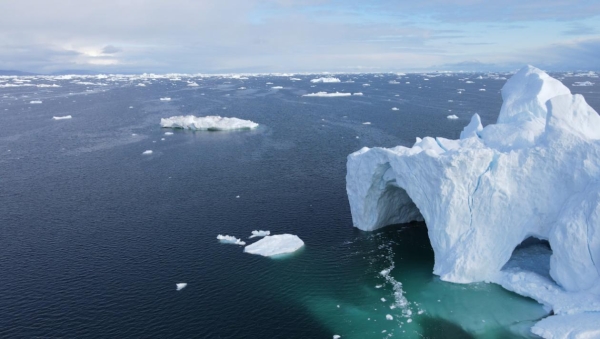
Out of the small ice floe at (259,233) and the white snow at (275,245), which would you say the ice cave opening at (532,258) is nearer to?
the white snow at (275,245)

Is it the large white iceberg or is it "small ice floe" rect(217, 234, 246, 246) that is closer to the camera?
the large white iceberg

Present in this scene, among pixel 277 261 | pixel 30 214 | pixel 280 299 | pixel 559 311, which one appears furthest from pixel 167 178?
pixel 559 311

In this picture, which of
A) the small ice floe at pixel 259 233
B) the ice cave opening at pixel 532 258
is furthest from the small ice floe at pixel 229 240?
the ice cave opening at pixel 532 258

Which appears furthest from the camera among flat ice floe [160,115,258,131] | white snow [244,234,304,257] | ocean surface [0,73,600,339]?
flat ice floe [160,115,258,131]

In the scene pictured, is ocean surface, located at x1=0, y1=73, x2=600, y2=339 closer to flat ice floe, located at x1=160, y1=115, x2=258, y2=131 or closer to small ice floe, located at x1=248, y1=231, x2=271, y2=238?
small ice floe, located at x1=248, y1=231, x2=271, y2=238

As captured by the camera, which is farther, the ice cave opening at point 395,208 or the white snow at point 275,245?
the ice cave opening at point 395,208

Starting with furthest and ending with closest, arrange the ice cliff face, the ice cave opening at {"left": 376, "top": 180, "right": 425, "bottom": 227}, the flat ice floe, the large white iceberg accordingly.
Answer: the flat ice floe → the ice cave opening at {"left": 376, "top": 180, "right": 425, "bottom": 227} → the ice cliff face → the large white iceberg

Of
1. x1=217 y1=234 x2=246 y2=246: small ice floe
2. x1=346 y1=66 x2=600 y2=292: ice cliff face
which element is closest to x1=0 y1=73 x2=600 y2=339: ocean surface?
x1=217 y1=234 x2=246 y2=246: small ice floe
